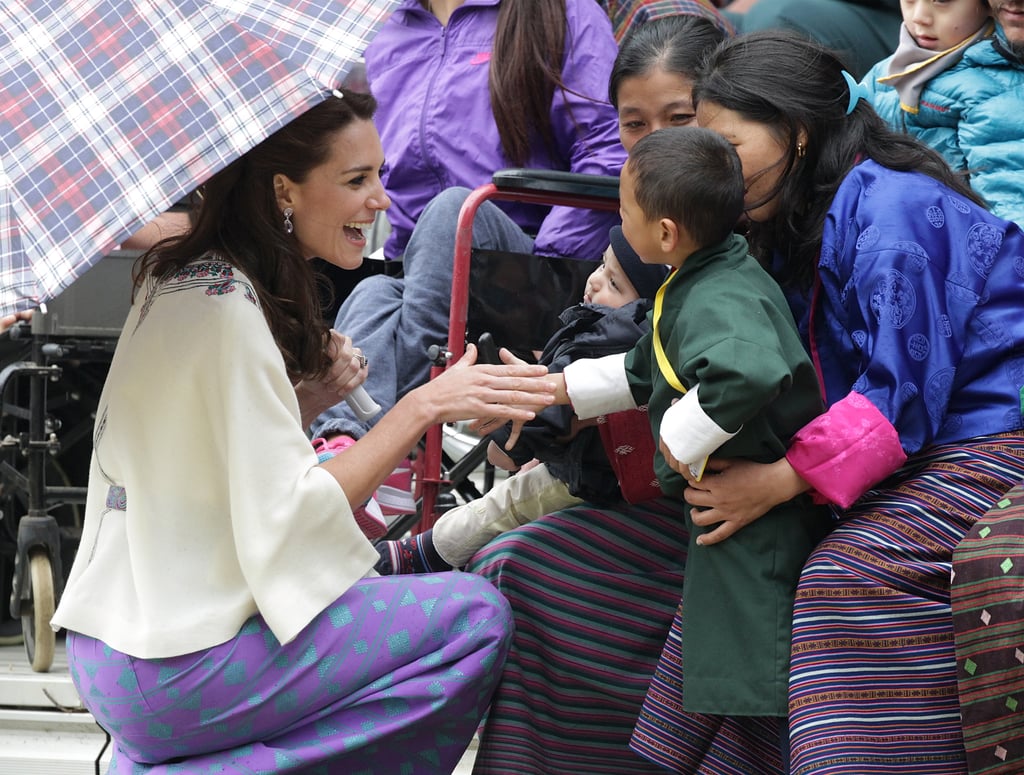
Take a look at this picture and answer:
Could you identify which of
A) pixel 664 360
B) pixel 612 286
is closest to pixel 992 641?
pixel 664 360

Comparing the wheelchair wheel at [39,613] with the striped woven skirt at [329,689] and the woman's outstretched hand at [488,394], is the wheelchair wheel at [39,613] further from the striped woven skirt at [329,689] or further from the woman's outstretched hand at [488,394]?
the woman's outstretched hand at [488,394]

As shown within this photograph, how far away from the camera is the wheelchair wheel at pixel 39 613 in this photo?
3.95 metres

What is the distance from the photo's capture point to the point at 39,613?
3.96 m

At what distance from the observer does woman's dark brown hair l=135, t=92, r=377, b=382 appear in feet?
7.08

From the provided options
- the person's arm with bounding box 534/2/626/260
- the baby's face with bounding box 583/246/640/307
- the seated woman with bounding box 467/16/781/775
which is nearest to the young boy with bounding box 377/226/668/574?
the baby's face with bounding box 583/246/640/307

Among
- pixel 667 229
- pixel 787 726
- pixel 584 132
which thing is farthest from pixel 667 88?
pixel 787 726

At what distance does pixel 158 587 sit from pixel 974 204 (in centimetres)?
142

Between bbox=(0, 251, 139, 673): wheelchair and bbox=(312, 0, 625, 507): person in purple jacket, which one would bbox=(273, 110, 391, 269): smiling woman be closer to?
bbox=(312, 0, 625, 507): person in purple jacket

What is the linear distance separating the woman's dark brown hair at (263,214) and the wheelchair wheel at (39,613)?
2.09 m

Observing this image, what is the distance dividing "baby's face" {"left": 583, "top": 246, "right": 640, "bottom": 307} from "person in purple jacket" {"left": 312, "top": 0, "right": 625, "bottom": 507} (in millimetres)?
435

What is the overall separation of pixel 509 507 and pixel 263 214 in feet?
2.58

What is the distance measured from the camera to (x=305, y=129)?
2.16 metres

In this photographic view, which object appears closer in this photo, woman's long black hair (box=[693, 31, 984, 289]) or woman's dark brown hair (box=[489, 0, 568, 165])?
woman's long black hair (box=[693, 31, 984, 289])

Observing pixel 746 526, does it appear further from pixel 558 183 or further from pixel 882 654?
pixel 558 183
